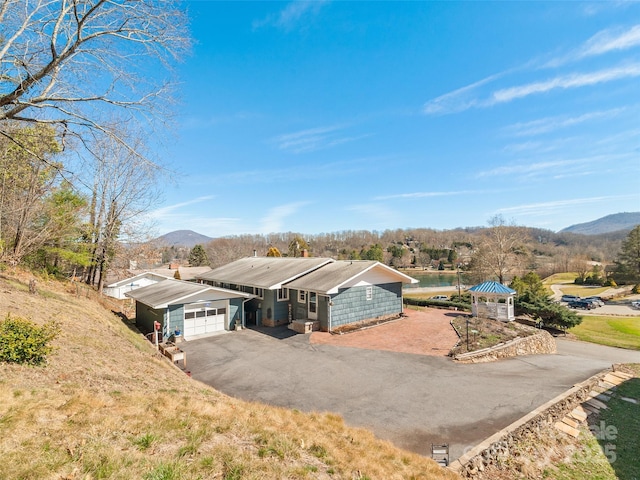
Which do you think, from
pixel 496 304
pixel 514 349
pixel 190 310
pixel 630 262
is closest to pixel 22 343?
pixel 190 310

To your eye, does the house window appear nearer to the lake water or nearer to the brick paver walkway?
the brick paver walkway

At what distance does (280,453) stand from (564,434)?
29.5 ft

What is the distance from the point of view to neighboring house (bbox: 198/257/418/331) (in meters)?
18.8

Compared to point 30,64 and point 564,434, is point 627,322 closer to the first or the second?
point 564,434

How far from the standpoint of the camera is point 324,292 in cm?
1770

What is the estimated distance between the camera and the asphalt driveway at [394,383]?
866 centimetres

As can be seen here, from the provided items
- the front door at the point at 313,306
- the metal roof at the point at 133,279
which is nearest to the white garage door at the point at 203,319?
the front door at the point at 313,306

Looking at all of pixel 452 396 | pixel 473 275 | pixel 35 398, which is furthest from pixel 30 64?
pixel 473 275

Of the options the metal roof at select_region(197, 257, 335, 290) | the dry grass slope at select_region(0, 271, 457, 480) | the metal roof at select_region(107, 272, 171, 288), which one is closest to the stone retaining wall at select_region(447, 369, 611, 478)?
the dry grass slope at select_region(0, 271, 457, 480)

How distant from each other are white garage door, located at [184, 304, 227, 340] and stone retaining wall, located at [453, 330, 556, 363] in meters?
13.6

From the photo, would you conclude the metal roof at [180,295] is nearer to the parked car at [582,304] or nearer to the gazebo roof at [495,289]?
the gazebo roof at [495,289]

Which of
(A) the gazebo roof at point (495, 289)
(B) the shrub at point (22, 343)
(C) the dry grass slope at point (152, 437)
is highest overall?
(B) the shrub at point (22, 343)

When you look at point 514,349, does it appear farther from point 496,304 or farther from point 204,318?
point 204,318

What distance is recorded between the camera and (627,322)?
96.7 feet
